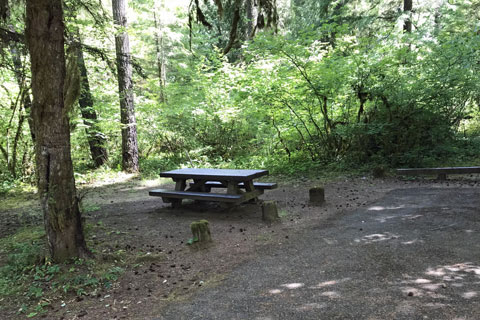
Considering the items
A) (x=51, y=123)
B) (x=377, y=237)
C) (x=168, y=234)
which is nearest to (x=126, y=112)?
(x=168, y=234)

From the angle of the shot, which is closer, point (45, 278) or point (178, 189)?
point (45, 278)

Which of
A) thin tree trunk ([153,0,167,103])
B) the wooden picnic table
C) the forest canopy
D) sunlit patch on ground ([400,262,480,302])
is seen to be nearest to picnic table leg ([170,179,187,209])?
the wooden picnic table

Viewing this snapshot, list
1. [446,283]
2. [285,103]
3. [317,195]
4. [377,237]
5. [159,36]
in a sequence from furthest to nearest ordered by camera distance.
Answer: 1. [159,36]
2. [285,103]
3. [317,195]
4. [377,237]
5. [446,283]

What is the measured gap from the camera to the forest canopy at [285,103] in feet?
27.7

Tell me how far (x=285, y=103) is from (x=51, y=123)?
746cm

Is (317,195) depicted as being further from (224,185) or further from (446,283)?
(446,283)

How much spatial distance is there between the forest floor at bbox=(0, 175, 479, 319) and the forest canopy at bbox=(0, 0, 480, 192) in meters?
1.68

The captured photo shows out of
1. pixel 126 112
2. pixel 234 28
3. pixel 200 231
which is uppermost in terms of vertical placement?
pixel 126 112

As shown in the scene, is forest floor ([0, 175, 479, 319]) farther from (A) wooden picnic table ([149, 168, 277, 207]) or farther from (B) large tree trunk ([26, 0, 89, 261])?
(B) large tree trunk ([26, 0, 89, 261])

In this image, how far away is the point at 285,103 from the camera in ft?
33.4

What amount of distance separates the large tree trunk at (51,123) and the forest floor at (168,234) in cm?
67

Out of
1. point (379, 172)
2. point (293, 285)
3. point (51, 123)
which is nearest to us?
point (293, 285)

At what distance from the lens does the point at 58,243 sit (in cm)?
393

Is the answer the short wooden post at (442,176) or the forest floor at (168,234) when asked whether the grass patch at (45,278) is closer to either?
the forest floor at (168,234)
